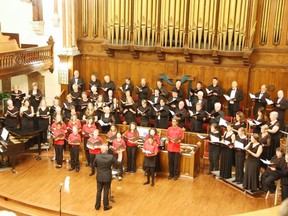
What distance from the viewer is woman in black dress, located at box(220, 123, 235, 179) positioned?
362 inches

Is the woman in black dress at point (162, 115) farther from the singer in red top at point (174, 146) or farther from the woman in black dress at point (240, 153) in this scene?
the woman in black dress at point (240, 153)

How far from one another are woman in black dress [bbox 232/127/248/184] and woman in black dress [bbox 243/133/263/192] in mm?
244

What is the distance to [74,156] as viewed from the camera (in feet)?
33.1

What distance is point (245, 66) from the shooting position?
11898 millimetres

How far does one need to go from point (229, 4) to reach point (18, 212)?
7.25 metres

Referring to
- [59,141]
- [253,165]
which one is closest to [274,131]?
[253,165]

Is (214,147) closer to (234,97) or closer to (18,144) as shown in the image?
(234,97)

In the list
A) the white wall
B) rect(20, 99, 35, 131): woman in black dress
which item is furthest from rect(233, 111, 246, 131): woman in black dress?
the white wall

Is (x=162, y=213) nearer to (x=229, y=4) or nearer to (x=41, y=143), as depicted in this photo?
(x=41, y=143)

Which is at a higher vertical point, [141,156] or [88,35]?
[88,35]

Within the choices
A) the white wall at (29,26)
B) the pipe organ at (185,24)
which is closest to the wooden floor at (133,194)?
the pipe organ at (185,24)

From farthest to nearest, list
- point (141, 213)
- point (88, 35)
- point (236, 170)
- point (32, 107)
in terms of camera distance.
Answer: point (88, 35), point (32, 107), point (236, 170), point (141, 213)

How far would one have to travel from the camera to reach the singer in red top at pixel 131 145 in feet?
32.0

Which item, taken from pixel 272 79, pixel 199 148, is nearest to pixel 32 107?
pixel 199 148
